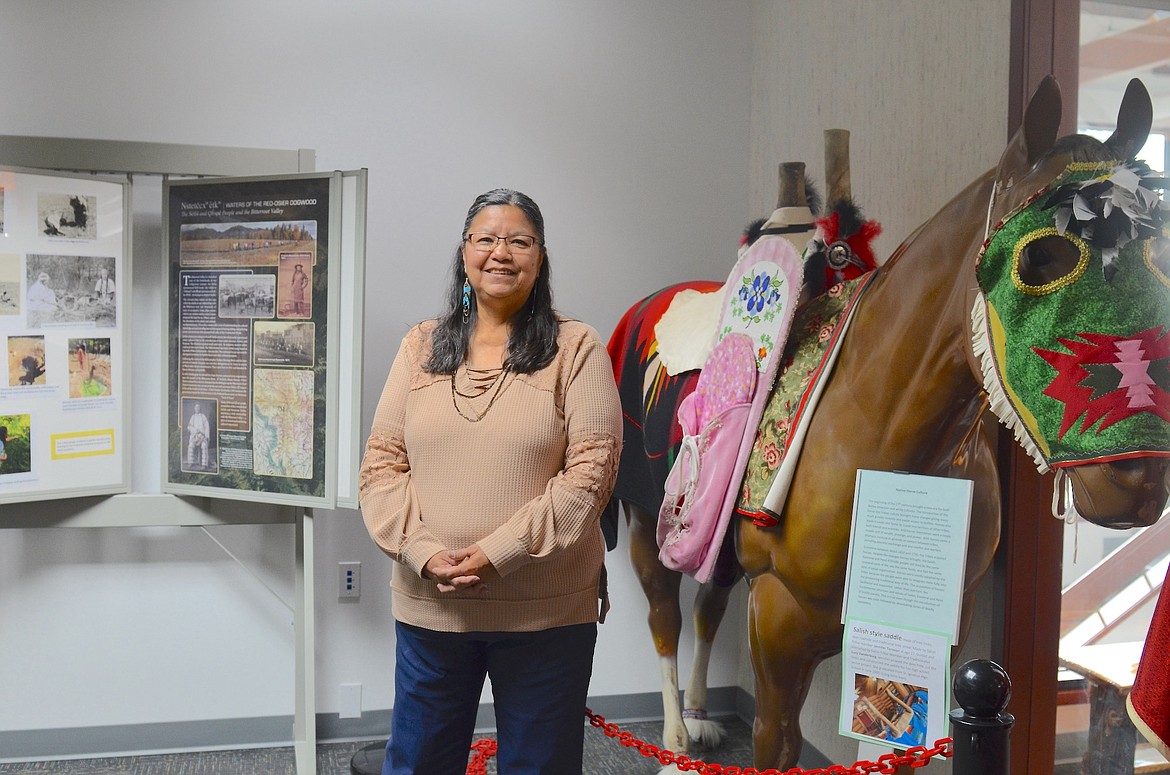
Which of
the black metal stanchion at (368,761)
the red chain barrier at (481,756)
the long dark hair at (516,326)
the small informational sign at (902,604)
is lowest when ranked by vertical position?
the black metal stanchion at (368,761)

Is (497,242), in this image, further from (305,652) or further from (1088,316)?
(305,652)

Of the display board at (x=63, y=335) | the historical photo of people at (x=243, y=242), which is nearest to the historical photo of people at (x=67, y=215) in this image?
the display board at (x=63, y=335)

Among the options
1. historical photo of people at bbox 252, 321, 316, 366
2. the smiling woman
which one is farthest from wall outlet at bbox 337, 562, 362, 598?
the smiling woman

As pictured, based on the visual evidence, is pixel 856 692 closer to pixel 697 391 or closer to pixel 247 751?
pixel 697 391

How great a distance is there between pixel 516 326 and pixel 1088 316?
952 millimetres

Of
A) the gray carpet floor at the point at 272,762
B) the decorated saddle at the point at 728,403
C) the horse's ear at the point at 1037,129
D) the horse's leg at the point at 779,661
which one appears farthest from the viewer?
the gray carpet floor at the point at 272,762

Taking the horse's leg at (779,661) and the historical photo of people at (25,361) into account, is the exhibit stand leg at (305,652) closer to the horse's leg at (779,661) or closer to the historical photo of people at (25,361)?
the historical photo of people at (25,361)

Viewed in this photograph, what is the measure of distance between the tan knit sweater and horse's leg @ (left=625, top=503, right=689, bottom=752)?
45.6 inches

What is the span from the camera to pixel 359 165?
3027 millimetres

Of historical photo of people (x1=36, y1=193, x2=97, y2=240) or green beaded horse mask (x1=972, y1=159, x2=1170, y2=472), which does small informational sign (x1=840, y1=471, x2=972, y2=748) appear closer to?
green beaded horse mask (x1=972, y1=159, x2=1170, y2=472)

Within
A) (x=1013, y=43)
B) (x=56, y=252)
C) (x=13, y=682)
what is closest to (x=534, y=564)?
(x=1013, y=43)

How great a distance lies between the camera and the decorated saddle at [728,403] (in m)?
2.02

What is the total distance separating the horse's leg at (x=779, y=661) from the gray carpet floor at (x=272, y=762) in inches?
35.8

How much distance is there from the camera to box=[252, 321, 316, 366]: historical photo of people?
2.50 meters
